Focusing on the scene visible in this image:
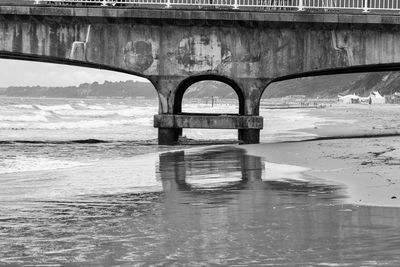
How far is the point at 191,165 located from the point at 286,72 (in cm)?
642

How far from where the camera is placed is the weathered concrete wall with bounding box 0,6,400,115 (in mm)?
17016

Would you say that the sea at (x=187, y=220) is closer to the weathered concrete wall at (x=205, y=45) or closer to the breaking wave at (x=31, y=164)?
the breaking wave at (x=31, y=164)

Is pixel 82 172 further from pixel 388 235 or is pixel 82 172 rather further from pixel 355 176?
pixel 388 235

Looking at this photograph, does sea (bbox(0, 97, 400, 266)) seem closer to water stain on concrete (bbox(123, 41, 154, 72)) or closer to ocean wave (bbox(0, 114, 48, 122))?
water stain on concrete (bbox(123, 41, 154, 72))

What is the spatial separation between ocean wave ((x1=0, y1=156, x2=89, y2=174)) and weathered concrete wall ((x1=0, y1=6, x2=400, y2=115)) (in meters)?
4.60

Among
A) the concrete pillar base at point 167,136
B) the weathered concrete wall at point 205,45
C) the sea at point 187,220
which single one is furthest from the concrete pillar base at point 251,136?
the sea at point 187,220

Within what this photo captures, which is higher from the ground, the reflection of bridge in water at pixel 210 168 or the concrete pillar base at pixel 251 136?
the concrete pillar base at pixel 251 136

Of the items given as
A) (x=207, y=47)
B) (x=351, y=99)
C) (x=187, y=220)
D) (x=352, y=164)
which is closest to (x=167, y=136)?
(x=207, y=47)

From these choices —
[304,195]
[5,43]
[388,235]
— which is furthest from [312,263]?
[5,43]

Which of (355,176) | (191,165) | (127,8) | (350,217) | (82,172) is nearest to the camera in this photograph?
(350,217)

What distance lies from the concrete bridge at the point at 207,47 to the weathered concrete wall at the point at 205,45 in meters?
0.03

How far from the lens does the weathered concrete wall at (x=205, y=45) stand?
17.0m

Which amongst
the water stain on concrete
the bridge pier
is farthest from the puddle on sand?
the water stain on concrete

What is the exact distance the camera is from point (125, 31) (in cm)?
1716
